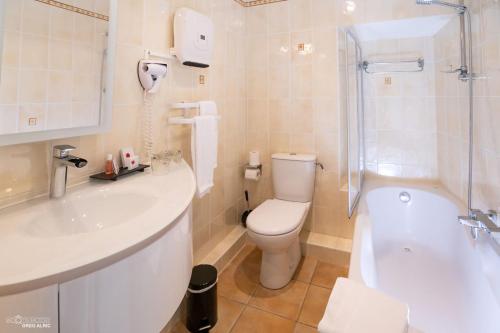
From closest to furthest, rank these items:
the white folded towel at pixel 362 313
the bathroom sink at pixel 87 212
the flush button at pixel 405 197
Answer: the white folded towel at pixel 362 313
the bathroom sink at pixel 87 212
the flush button at pixel 405 197

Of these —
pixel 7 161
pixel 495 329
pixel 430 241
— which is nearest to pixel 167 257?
pixel 7 161

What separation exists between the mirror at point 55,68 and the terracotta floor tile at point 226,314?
1225 mm

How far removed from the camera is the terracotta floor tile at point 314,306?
5.21 feet

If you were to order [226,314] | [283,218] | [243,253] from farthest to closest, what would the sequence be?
[243,253] < [283,218] < [226,314]

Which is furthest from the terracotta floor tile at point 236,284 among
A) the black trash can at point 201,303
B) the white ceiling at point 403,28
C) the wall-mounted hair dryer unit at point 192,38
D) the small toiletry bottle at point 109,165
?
the white ceiling at point 403,28

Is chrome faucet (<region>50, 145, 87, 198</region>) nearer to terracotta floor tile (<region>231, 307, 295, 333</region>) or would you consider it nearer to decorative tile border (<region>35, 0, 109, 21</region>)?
decorative tile border (<region>35, 0, 109, 21</region>)

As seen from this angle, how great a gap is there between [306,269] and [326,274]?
150 mm

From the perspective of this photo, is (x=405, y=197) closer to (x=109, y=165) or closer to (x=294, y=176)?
(x=294, y=176)

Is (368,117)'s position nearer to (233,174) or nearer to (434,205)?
(434,205)

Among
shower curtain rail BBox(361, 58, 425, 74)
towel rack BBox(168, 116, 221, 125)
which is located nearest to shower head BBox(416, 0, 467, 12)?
shower curtain rail BBox(361, 58, 425, 74)

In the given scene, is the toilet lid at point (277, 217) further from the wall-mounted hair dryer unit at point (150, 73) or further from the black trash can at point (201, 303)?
the wall-mounted hair dryer unit at point (150, 73)

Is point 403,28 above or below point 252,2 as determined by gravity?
below

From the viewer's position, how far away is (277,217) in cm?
191

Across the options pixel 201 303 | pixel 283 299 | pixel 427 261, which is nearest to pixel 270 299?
pixel 283 299
